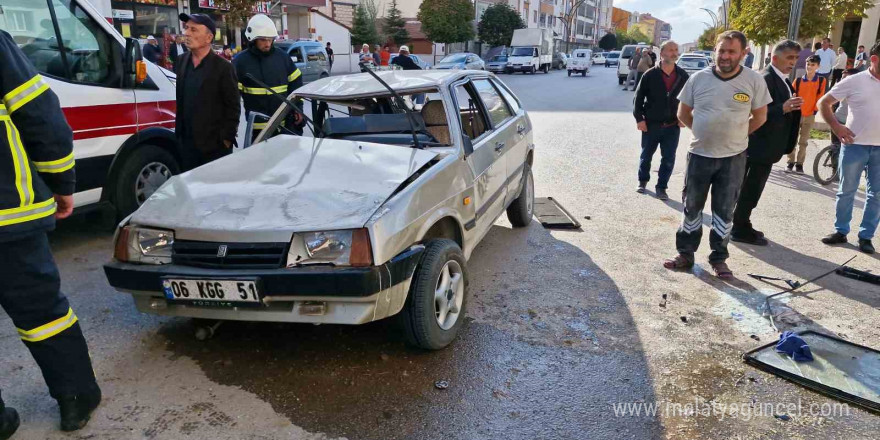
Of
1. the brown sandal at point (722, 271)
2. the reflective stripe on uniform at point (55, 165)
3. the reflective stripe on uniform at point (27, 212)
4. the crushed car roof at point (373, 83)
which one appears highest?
the crushed car roof at point (373, 83)

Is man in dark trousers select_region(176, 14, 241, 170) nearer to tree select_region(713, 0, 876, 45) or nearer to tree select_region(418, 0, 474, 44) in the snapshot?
tree select_region(713, 0, 876, 45)

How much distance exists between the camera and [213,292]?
2979 mm

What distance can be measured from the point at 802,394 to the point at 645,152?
4.78m

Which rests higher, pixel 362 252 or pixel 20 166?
pixel 20 166

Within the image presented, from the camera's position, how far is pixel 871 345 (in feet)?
12.0

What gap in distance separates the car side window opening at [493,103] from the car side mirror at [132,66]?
2.80m

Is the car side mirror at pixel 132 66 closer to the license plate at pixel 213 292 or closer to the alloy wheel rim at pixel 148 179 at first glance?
the alloy wheel rim at pixel 148 179

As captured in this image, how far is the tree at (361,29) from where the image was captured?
4069 cm

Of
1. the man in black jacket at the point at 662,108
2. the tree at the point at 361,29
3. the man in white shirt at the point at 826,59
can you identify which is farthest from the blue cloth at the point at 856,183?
the tree at the point at 361,29

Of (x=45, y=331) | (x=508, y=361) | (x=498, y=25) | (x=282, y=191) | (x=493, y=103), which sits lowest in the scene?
(x=508, y=361)

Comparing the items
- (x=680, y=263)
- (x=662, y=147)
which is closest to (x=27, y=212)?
(x=680, y=263)

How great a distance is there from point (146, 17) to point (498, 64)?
2181cm

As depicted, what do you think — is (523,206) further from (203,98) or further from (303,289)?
(303,289)

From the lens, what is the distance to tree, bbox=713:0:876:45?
46.3 ft
